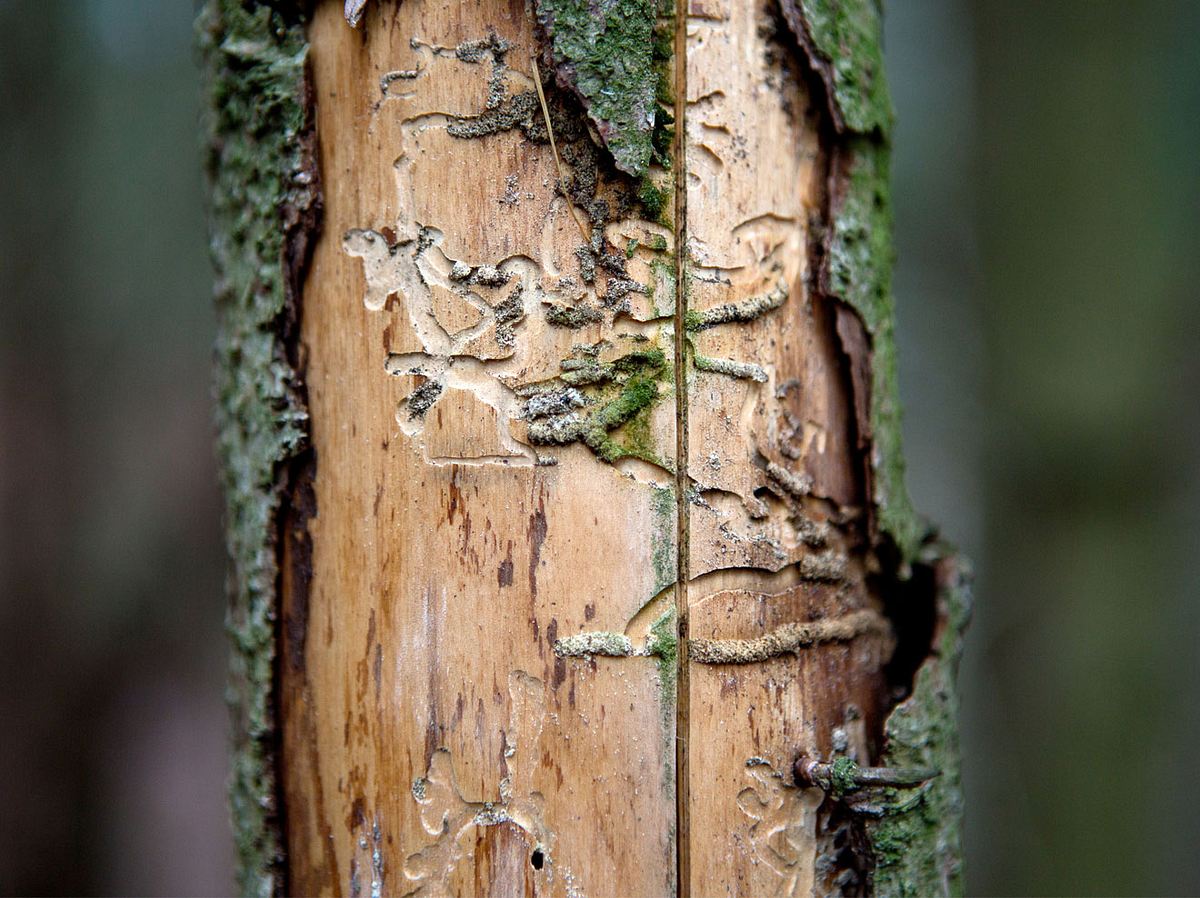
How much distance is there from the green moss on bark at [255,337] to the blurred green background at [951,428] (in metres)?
1.96

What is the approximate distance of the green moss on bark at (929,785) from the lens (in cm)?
70

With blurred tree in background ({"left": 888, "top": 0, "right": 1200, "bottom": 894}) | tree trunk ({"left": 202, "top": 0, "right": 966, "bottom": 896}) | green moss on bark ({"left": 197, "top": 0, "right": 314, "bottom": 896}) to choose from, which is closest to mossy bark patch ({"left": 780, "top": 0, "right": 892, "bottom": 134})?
tree trunk ({"left": 202, "top": 0, "right": 966, "bottom": 896})

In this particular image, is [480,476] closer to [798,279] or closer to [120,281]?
[798,279]

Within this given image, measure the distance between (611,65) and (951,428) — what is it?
201 cm

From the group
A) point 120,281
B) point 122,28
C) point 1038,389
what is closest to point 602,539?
point 1038,389

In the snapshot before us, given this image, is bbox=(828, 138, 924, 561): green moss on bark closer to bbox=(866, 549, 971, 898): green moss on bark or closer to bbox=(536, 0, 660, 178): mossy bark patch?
bbox=(866, 549, 971, 898): green moss on bark

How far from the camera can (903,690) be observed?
78 cm

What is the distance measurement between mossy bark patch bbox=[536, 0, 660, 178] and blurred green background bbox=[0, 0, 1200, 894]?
5.94 ft

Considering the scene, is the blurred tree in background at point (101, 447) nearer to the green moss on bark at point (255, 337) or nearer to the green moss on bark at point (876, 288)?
the green moss on bark at point (255, 337)

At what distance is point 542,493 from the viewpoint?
653 millimetres

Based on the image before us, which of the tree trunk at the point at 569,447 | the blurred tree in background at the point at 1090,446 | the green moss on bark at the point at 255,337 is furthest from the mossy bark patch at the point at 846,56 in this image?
the blurred tree in background at the point at 1090,446

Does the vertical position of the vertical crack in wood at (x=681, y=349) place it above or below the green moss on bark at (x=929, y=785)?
above

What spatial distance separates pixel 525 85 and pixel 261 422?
0.38 metres

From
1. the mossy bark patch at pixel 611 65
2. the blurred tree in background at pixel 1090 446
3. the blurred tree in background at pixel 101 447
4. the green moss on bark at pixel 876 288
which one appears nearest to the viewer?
the mossy bark patch at pixel 611 65
